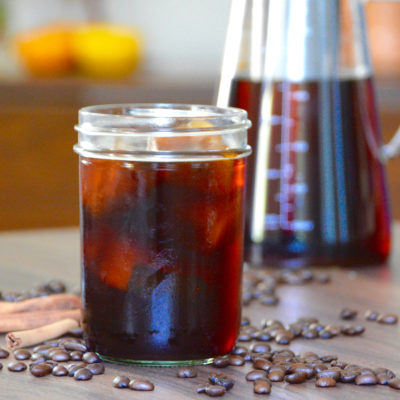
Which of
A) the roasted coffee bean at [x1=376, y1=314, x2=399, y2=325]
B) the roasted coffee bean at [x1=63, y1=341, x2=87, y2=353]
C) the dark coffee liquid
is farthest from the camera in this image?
the dark coffee liquid

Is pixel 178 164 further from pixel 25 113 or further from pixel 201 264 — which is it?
pixel 25 113

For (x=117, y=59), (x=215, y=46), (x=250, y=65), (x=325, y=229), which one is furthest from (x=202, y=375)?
(x=215, y=46)

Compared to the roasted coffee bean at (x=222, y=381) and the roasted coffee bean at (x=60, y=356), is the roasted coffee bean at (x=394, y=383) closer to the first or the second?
the roasted coffee bean at (x=222, y=381)

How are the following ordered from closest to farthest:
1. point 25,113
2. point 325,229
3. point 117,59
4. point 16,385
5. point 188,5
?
point 16,385, point 325,229, point 25,113, point 117,59, point 188,5

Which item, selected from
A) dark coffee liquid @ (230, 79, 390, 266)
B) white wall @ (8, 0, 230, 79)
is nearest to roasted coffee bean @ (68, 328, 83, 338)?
dark coffee liquid @ (230, 79, 390, 266)

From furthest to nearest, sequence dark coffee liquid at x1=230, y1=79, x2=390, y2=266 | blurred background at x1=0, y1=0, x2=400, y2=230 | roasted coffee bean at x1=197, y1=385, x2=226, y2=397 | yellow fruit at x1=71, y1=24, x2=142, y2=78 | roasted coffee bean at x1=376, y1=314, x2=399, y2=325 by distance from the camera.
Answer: yellow fruit at x1=71, y1=24, x2=142, y2=78 → blurred background at x1=0, y1=0, x2=400, y2=230 → dark coffee liquid at x1=230, y1=79, x2=390, y2=266 → roasted coffee bean at x1=376, y1=314, x2=399, y2=325 → roasted coffee bean at x1=197, y1=385, x2=226, y2=397

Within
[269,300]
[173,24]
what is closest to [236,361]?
[269,300]

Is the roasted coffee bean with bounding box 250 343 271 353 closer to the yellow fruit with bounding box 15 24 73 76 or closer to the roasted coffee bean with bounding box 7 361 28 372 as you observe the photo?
Result: the roasted coffee bean with bounding box 7 361 28 372
